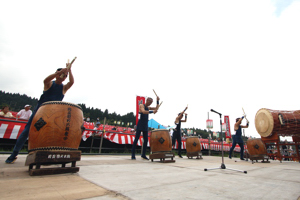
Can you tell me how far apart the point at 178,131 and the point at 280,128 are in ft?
17.3

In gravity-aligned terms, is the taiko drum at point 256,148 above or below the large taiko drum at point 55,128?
below

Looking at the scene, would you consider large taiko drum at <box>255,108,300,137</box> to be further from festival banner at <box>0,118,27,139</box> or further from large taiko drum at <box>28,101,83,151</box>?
festival banner at <box>0,118,27,139</box>

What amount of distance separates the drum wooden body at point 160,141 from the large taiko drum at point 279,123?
20.7 feet

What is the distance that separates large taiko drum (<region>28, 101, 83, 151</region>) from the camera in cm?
223

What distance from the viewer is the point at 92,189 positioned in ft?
5.11

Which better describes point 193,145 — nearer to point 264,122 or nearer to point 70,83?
point 264,122

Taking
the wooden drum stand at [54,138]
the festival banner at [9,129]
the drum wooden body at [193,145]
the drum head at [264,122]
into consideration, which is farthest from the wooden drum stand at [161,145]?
the drum head at [264,122]

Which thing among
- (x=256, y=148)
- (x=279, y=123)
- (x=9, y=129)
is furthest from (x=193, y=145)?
(x=9, y=129)

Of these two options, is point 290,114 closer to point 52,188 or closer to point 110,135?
point 110,135

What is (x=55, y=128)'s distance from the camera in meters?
2.27

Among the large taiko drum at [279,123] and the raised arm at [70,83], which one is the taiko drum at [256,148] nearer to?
the large taiko drum at [279,123]

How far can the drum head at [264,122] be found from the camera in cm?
797

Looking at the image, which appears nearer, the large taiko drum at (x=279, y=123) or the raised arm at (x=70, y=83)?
the raised arm at (x=70, y=83)

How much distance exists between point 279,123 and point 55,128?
9814mm
